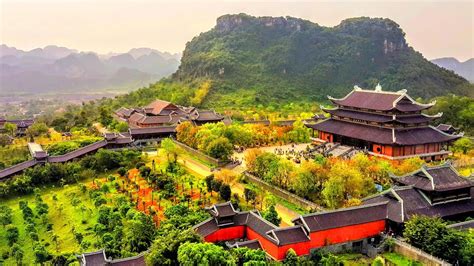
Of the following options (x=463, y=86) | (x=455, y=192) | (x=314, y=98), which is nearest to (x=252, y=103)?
(x=314, y=98)

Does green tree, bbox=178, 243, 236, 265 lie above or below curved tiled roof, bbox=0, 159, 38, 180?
above

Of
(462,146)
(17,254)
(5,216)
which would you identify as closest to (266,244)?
(17,254)

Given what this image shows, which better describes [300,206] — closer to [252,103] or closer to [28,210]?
[28,210]

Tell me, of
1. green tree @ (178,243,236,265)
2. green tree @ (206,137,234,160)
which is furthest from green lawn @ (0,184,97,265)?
green tree @ (206,137,234,160)

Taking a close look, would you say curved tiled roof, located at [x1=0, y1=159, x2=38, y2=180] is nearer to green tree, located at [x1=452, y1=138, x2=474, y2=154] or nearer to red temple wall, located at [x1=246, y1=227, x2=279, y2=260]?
red temple wall, located at [x1=246, y1=227, x2=279, y2=260]

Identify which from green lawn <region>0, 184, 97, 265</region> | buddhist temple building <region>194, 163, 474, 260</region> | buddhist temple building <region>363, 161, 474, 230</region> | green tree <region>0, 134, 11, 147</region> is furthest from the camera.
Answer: green tree <region>0, 134, 11, 147</region>

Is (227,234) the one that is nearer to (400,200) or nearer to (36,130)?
(400,200)

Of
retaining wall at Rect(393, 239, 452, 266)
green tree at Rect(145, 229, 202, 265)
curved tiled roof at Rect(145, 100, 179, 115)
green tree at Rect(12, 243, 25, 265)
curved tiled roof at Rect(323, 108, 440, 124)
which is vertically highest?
curved tiled roof at Rect(323, 108, 440, 124)
